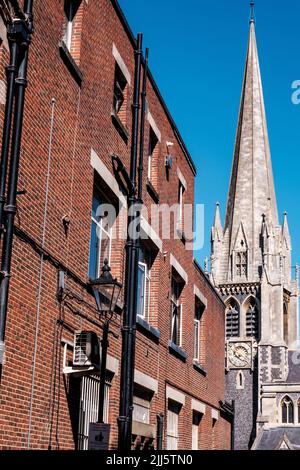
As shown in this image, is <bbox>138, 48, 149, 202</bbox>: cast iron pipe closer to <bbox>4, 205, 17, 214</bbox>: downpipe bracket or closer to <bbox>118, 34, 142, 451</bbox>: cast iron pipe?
<bbox>118, 34, 142, 451</bbox>: cast iron pipe

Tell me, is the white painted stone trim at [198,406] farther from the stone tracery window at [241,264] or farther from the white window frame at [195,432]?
the stone tracery window at [241,264]

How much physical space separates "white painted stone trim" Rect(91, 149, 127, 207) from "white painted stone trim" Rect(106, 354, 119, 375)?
3006 millimetres

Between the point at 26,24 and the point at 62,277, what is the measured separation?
368cm

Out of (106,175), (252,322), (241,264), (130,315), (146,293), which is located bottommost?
(130,315)

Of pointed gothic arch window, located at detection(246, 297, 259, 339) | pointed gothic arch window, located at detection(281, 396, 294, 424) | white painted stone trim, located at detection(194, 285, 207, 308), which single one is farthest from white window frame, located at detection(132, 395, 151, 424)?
pointed gothic arch window, located at detection(246, 297, 259, 339)

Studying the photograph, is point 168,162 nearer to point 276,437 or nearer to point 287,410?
point 276,437

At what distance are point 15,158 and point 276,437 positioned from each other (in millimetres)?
61818

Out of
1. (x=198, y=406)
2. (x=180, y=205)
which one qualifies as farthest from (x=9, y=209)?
(x=198, y=406)

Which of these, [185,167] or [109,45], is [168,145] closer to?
[185,167]

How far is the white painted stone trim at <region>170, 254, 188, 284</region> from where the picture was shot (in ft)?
61.7

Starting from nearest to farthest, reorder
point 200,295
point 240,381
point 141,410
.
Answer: point 141,410, point 200,295, point 240,381

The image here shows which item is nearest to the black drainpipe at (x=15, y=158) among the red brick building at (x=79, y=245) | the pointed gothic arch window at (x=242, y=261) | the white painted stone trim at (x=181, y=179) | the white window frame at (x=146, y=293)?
the red brick building at (x=79, y=245)

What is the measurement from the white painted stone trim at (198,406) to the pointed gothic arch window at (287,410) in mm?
58060

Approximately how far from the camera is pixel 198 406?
2109cm
